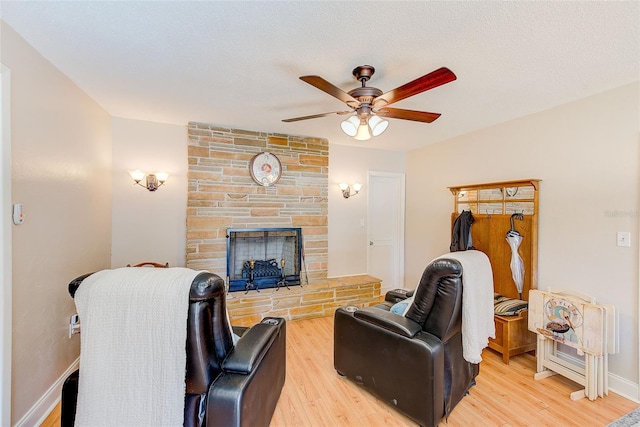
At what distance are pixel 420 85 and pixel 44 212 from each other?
2.65 meters

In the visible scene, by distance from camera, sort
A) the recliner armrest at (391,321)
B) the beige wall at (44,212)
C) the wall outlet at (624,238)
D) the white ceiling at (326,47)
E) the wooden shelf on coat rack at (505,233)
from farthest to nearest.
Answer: the wooden shelf on coat rack at (505,233) < the wall outlet at (624,238) < the recliner armrest at (391,321) < the beige wall at (44,212) < the white ceiling at (326,47)

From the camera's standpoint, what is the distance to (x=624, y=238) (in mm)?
2238

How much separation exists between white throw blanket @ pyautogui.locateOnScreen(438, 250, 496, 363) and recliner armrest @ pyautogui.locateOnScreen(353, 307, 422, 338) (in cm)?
30

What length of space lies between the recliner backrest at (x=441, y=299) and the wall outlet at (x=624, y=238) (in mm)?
1623

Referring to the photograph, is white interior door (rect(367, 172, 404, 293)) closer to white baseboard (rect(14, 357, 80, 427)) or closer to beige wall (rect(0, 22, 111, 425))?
beige wall (rect(0, 22, 111, 425))

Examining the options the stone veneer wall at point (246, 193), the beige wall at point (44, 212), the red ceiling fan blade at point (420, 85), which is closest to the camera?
the red ceiling fan blade at point (420, 85)

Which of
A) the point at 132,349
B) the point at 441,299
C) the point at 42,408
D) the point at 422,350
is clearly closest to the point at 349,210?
the point at 441,299

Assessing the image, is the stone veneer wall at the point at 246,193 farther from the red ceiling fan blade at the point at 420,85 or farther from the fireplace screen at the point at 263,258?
the red ceiling fan blade at the point at 420,85

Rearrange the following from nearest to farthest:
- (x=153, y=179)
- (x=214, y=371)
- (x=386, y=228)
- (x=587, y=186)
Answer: (x=214, y=371)
(x=587, y=186)
(x=153, y=179)
(x=386, y=228)

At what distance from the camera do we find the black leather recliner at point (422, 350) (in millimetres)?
1695

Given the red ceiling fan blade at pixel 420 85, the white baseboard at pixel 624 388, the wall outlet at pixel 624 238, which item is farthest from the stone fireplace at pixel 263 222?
the wall outlet at pixel 624 238

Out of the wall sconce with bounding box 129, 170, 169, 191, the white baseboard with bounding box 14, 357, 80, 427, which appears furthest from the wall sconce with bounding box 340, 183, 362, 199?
the white baseboard with bounding box 14, 357, 80, 427

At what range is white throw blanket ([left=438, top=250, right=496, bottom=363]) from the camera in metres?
→ 1.75

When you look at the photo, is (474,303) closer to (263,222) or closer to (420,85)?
(420,85)
